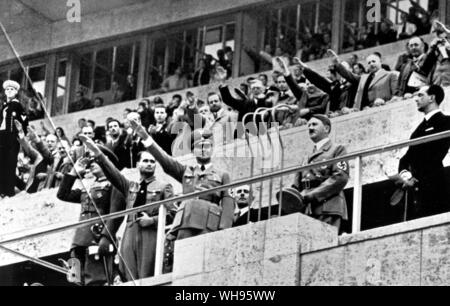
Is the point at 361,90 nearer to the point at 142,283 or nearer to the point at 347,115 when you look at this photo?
the point at 347,115

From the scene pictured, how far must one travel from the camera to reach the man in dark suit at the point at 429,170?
58.2 ft

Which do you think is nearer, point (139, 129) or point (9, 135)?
point (9, 135)

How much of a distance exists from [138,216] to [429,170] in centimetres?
311

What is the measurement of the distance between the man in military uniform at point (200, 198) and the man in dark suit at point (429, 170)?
5.94 feet

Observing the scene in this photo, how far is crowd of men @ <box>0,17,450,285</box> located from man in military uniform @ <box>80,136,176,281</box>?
0.03 ft

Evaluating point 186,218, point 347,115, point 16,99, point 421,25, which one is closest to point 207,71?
point 421,25

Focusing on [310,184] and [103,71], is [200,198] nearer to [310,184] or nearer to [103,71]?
[310,184]

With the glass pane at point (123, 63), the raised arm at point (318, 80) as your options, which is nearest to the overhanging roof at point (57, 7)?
the raised arm at point (318, 80)

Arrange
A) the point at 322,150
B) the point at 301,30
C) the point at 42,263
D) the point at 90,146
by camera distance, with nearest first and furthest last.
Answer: the point at 42,263
the point at 322,150
the point at 90,146
the point at 301,30

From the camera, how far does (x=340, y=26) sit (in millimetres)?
29141

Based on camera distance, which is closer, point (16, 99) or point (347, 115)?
point (16, 99)

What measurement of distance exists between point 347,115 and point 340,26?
6476mm

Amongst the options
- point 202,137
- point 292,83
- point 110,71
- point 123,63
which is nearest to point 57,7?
point 202,137

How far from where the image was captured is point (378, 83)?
22344mm
